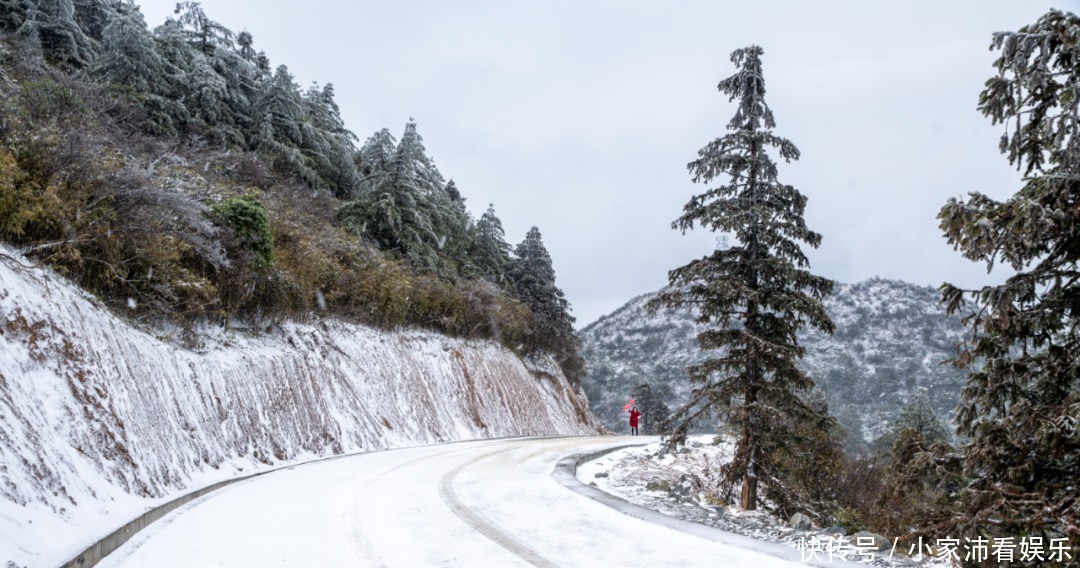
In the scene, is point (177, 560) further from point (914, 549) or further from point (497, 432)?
point (497, 432)

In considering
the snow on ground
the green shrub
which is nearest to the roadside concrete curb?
the snow on ground

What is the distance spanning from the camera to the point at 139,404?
9750mm

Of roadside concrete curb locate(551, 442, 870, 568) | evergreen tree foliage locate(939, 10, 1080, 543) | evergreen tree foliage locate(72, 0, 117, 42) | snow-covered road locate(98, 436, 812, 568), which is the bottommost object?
snow-covered road locate(98, 436, 812, 568)

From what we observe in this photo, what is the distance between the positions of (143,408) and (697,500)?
9773mm

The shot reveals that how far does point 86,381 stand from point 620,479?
9.84 m

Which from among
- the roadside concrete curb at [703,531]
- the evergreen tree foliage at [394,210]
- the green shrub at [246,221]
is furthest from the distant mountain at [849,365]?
the roadside concrete curb at [703,531]

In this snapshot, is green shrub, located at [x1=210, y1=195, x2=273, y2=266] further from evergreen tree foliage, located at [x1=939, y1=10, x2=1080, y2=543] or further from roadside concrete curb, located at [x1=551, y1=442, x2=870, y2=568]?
evergreen tree foliage, located at [x1=939, y1=10, x2=1080, y2=543]

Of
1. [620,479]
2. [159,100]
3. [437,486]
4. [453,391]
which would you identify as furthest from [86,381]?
[159,100]

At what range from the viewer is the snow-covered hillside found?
242 inches

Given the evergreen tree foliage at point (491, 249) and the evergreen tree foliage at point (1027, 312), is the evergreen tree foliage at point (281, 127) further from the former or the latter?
the evergreen tree foliage at point (1027, 312)

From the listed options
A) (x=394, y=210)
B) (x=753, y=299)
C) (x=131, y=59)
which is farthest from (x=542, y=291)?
(x=753, y=299)

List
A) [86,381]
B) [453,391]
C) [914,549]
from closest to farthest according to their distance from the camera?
[914,549], [86,381], [453,391]

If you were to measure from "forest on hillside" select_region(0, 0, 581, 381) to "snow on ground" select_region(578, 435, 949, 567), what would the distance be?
9.65 m

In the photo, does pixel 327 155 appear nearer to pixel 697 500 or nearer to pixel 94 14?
pixel 94 14
